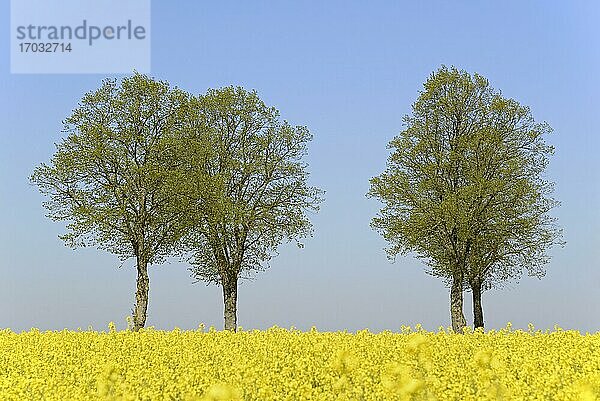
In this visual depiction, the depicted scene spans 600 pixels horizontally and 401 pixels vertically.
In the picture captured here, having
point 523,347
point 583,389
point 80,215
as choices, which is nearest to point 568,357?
point 523,347

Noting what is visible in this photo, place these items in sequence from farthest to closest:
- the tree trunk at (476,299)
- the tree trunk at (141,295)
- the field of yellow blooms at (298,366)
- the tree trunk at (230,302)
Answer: the tree trunk at (476,299), the tree trunk at (230,302), the tree trunk at (141,295), the field of yellow blooms at (298,366)

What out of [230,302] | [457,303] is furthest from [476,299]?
[230,302]

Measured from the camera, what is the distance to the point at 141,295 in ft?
85.6

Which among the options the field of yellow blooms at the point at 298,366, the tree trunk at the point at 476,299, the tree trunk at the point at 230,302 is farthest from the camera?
the tree trunk at the point at 476,299

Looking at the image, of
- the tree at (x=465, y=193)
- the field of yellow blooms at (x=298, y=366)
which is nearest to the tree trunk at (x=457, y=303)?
the tree at (x=465, y=193)

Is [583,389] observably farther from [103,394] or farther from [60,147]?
[60,147]

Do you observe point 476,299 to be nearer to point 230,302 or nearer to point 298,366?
point 230,302

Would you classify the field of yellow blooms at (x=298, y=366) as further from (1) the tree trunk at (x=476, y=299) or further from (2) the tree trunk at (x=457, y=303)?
(1) the tree trunk at (x=476, y=299)

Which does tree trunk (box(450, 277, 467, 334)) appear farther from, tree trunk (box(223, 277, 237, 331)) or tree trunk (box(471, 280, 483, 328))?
tree trunk (box(223, 277, 237, 331))

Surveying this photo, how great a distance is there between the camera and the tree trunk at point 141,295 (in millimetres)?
26047

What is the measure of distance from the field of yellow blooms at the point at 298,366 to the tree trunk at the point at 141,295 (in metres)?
6.14

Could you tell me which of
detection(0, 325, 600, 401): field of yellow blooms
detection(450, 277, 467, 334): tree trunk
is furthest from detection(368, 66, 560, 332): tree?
detection(0, 325, 600, 401): field of yellow blooms

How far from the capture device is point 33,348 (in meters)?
16.9

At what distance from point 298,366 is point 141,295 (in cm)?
1550
